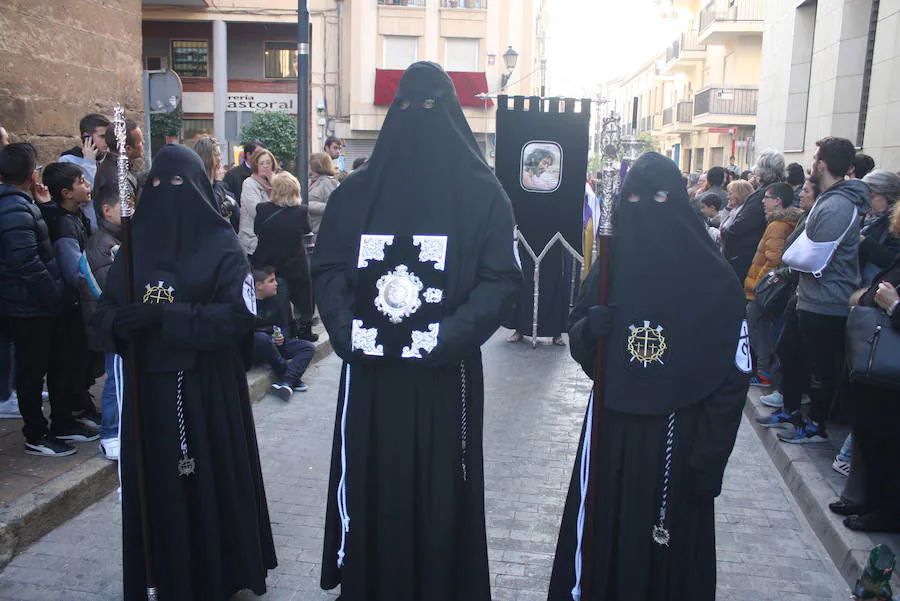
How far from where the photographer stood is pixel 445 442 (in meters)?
3.22

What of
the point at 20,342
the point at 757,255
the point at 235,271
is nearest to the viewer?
the point at 235,271

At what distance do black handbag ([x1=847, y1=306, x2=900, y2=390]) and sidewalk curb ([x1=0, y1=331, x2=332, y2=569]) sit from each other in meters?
4.55

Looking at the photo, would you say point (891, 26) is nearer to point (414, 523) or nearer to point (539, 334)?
point (539, 334)

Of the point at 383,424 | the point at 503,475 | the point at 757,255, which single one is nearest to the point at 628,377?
the point at 383,424

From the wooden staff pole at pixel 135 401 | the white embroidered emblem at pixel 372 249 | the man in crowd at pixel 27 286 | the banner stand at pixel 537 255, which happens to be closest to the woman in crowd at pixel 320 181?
the banner stand at pixel 537 255

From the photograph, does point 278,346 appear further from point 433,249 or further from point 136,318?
point 433,249

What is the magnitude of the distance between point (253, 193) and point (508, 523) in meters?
4.85

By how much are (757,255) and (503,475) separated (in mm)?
3366

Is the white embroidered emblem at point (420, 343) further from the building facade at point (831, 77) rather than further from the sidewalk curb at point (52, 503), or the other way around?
the building facade at point (831, 77)

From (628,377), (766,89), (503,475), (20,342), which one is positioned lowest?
(503,475)

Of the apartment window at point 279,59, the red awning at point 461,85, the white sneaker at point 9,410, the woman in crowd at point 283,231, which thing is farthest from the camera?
the apartment window at point 279,59

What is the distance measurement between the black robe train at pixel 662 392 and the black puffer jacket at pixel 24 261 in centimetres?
348

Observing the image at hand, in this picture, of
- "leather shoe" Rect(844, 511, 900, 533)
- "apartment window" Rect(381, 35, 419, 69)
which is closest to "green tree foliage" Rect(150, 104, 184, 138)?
"apartment window" Rect(381, 35, 419, 69)

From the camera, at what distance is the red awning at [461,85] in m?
29.0
